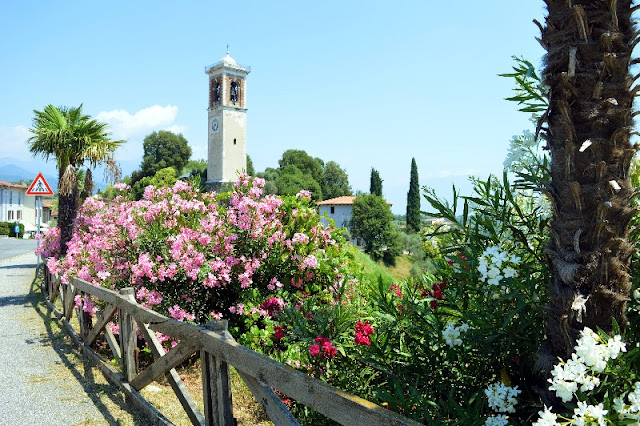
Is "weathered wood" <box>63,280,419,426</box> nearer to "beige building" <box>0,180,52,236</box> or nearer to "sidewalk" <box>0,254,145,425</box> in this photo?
"sidewalk" <box>0,254,145,425</box>

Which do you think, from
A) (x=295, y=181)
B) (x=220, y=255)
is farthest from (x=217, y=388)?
(x=295, y=181)

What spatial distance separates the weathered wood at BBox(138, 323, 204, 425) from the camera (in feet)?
12.3

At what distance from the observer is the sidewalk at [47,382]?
177 inches

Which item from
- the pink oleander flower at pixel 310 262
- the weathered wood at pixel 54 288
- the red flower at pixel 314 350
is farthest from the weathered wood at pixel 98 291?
the red flower at pixel 314 350

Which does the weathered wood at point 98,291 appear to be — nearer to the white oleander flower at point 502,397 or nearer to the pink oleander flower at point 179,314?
the pink oleander flower at point 179,314

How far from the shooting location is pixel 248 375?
2955mm

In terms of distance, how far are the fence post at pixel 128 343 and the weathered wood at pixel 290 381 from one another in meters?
1.02

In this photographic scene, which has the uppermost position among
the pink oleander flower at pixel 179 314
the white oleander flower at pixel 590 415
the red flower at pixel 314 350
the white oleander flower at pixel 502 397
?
the white oleander flower at pixel 590 415

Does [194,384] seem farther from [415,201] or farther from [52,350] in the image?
[415,201]

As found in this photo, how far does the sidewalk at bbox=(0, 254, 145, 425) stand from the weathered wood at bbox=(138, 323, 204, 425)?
61 centimetres

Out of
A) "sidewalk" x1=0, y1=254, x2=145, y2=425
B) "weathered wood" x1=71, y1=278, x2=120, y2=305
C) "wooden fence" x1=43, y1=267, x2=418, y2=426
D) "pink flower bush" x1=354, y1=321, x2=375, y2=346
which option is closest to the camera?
"wooden fence" x1=43, y1=267, x2=418, y2=426

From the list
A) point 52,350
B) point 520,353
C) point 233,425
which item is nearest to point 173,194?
point 52,350

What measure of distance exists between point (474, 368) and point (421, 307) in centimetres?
41

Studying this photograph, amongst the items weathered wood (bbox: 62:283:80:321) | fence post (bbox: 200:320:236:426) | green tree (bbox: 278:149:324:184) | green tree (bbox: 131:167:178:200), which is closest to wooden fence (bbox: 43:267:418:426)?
fence post (bbox: 200:320:236:426)
